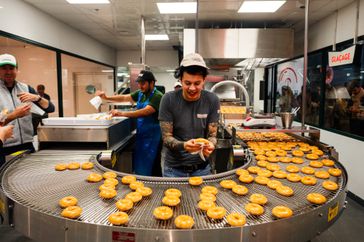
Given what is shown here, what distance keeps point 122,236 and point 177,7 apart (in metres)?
4.06

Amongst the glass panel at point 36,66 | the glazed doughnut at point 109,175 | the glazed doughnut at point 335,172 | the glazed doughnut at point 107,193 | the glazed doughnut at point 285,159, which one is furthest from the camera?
the glass panel at point 36,66

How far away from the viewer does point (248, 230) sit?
94 centimetres

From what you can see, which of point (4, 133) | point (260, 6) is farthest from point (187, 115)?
point (260, 6)

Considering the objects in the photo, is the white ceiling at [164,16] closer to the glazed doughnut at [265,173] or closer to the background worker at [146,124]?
the background worker at [146,124]

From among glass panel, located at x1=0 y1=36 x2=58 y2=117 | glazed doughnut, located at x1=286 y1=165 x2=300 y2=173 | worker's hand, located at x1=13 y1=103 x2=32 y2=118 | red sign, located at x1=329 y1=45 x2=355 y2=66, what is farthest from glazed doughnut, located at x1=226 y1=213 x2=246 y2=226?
glass panel, located at x1=0 y1=36 x2=58 y2=117

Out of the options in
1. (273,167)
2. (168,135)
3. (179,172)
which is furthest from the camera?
(179,172)

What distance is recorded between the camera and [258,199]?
1.15 meters

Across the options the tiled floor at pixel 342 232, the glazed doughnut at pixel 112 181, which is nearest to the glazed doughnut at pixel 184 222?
the glazed doughnut at pixel 112 181

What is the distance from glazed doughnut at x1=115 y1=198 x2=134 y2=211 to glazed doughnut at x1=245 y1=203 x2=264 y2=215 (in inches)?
19.0

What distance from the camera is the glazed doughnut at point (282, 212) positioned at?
1014 mm

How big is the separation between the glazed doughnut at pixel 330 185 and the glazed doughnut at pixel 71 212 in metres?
1.17

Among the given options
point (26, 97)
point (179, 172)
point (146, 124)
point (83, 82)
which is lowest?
point (179, 172)

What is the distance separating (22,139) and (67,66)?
445 centimetres

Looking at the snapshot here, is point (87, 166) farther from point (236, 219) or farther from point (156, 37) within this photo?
point (156, 37)
